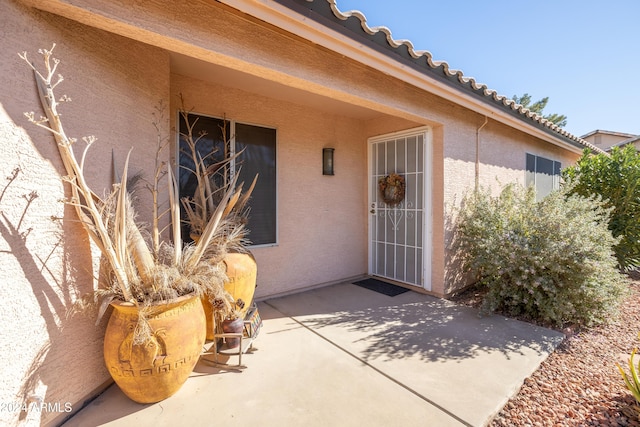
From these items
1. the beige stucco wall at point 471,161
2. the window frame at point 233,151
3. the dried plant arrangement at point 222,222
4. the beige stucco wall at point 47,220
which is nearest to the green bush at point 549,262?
the beige stucco wall at point 471,161

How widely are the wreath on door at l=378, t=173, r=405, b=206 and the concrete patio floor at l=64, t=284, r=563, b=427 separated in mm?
2394

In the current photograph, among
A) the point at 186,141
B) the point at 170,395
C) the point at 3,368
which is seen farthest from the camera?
the point at 186,141

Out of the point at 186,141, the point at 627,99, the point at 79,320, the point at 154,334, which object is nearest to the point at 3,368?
the point at 79,320

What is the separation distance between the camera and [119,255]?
2.22 m

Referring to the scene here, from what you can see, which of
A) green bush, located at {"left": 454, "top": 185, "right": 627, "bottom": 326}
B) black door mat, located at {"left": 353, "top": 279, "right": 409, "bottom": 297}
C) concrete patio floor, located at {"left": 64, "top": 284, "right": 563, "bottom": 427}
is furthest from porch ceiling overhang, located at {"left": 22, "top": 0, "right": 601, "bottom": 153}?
black door mat, located at {"left": 353, "top": 279, "right": 409, "bottom": 297}

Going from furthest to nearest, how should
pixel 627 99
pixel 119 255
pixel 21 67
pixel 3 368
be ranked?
pixel 627 99, pixel 119 255, pixel 21 67, pixel 3 368

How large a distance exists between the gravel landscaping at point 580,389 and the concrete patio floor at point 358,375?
0.12 m

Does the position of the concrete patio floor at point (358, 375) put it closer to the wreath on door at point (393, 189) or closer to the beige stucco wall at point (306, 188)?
the beige stucco wall at point (306, 188)

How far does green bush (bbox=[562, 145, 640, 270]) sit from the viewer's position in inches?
234

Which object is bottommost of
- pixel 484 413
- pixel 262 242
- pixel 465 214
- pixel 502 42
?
pixel 484 413

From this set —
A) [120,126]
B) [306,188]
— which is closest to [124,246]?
[120,126]

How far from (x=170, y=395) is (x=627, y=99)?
60.7ft

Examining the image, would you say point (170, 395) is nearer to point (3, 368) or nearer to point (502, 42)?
point (3, 368)

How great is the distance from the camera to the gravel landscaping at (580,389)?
7.45 feet
